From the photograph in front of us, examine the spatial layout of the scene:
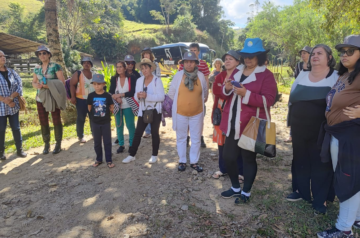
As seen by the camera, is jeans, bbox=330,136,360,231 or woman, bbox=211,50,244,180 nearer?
jeans, bbox=330,136,360,231

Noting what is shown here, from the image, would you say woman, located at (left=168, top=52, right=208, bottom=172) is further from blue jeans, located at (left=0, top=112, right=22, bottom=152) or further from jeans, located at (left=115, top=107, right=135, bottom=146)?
blue jeans, located at (left=0, top=112, right=22, bottom=152)

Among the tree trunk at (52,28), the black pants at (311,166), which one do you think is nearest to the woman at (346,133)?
the black pants at (311,166)

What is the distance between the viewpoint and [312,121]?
2543 millimetres

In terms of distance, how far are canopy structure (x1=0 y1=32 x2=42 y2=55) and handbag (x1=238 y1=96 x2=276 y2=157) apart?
55.4ft

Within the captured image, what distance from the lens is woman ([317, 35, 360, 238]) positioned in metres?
2.12

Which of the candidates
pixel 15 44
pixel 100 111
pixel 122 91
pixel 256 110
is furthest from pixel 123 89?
pixel 15 44

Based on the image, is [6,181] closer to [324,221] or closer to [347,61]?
[324,221]

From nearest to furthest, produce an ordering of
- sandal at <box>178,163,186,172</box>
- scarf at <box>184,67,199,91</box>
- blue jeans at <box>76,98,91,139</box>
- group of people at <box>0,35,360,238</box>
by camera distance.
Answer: group of people at <box>0,35,360,238</box> → scarf at <box>184,67,199,91</box> → sandal at <box>178,163,186,172</box> → blue jeans at <box>76,98,91,139</box>

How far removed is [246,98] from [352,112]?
948 millimetres

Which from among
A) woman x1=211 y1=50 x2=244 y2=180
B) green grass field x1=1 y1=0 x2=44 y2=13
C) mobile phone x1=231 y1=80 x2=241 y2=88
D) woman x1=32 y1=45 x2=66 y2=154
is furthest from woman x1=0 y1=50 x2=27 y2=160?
green grass field x1=1 y1=0 x2=44 y2=13

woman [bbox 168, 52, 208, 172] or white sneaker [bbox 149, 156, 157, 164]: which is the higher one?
woman [bbox 168, 52, 208, 172]

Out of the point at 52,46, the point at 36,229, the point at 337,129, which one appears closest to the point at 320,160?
the point at 337,129

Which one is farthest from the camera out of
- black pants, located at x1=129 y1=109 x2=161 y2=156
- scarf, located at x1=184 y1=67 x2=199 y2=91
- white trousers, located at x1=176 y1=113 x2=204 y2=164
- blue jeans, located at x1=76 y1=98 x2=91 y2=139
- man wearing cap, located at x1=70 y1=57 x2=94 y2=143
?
blue jeans, located at x1=76 y1=98 x2=91 y2=139

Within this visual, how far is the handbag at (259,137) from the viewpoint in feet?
8.35
